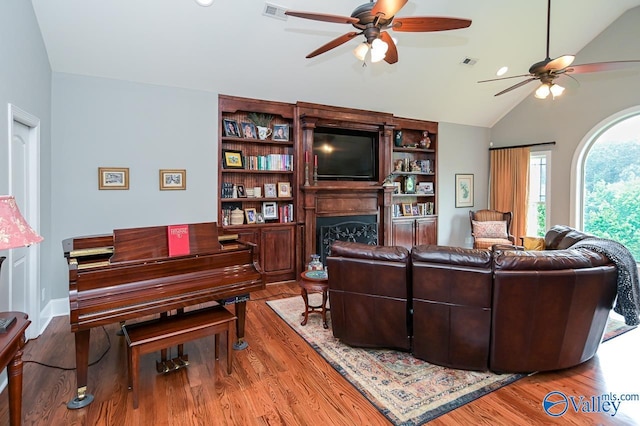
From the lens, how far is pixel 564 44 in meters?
5.45

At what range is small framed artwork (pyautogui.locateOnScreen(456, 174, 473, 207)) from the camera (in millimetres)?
6953

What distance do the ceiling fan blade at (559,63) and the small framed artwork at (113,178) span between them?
4895mm

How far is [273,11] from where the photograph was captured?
3516mm

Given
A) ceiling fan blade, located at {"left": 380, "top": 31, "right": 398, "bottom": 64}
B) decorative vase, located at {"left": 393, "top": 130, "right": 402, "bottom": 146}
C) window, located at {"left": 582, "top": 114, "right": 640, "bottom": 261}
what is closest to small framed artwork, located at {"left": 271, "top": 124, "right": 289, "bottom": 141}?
decorative vase, located at {"left": 393, "top": 130, "right": 402, "bottom": 146}

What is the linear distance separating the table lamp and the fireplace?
384cm

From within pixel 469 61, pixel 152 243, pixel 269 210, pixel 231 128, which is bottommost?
pixel 152 243

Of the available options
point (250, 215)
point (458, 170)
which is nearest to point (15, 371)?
point (250, 215)

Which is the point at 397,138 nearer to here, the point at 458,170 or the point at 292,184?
the point at 458,170

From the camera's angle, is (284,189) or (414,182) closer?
(284,189)

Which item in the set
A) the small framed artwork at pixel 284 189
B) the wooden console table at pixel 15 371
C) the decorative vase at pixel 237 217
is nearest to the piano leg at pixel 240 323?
the wooden console table at pixel 15 371

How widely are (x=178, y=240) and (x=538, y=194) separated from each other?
6785 millimetres

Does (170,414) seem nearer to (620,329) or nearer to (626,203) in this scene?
(620,329)

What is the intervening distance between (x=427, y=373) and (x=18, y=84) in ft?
13.3

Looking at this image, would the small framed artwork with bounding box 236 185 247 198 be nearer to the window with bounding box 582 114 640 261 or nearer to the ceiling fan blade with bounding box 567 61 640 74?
the ceiling fan blade with bounding box 567 61 640 74
